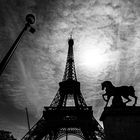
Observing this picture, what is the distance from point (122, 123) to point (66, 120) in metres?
30.1

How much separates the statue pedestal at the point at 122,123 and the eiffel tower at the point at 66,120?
25.5m

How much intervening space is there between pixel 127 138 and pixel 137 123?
1.07 metres

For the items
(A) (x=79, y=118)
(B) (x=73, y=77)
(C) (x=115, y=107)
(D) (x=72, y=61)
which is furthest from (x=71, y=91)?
(C) (x=115, y=107)

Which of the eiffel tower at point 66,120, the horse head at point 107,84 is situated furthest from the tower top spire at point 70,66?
the horse head at point 107,84

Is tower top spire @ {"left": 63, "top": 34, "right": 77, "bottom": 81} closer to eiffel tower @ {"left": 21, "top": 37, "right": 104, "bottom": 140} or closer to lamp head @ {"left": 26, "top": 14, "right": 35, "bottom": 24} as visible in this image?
eiffel tower @ {"left": 21, "top": 37, "right": 104, "bottom": 140}

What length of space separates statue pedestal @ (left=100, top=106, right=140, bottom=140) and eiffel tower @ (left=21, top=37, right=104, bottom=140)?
25.5m

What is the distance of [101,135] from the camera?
99.2ft

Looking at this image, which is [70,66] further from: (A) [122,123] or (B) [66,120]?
(A) [122,123]

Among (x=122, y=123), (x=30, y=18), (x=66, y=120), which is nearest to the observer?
(x=30, y=18)

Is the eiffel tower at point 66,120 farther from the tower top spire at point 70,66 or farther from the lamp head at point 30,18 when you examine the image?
the lamp head at point 30,18

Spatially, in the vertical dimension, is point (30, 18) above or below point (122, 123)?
above

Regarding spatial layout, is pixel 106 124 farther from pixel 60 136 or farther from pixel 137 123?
pixel 60 136

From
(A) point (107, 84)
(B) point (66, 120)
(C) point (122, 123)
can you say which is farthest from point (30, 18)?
(B) point (66, 120)

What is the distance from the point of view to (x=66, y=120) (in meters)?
35.3
